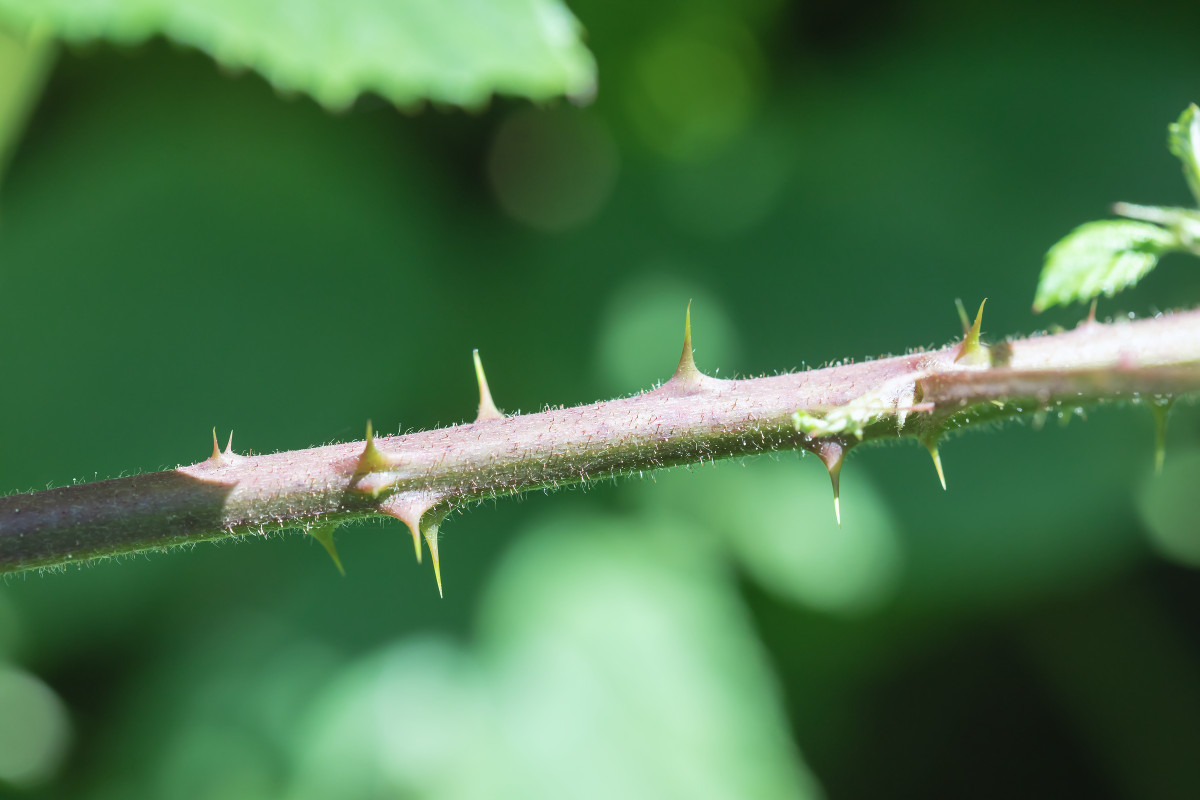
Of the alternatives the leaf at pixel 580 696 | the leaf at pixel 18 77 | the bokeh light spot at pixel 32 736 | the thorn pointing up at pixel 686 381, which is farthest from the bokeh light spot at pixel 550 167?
the thorn pointing up at pixel 686 381

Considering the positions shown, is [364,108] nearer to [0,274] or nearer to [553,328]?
[553,328]

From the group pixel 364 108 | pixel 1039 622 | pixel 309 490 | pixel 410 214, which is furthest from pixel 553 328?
pixel 309 490

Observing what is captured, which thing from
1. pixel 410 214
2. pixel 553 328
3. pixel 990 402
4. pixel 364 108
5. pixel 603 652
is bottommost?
pixel 603 652

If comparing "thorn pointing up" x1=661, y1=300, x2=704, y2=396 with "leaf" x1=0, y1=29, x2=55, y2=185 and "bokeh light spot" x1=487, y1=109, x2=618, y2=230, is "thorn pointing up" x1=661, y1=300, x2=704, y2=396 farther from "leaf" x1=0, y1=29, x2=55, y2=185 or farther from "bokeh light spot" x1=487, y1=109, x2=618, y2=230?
"bokeh light spot" x1=487, y1=109, x2=618, y2=230

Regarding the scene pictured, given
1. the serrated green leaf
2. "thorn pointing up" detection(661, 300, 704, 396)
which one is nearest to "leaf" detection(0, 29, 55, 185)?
"thorn pointing up" detection(661, 300, 704, 396)

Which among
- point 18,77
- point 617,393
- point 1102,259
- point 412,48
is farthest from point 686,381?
point 18,77
